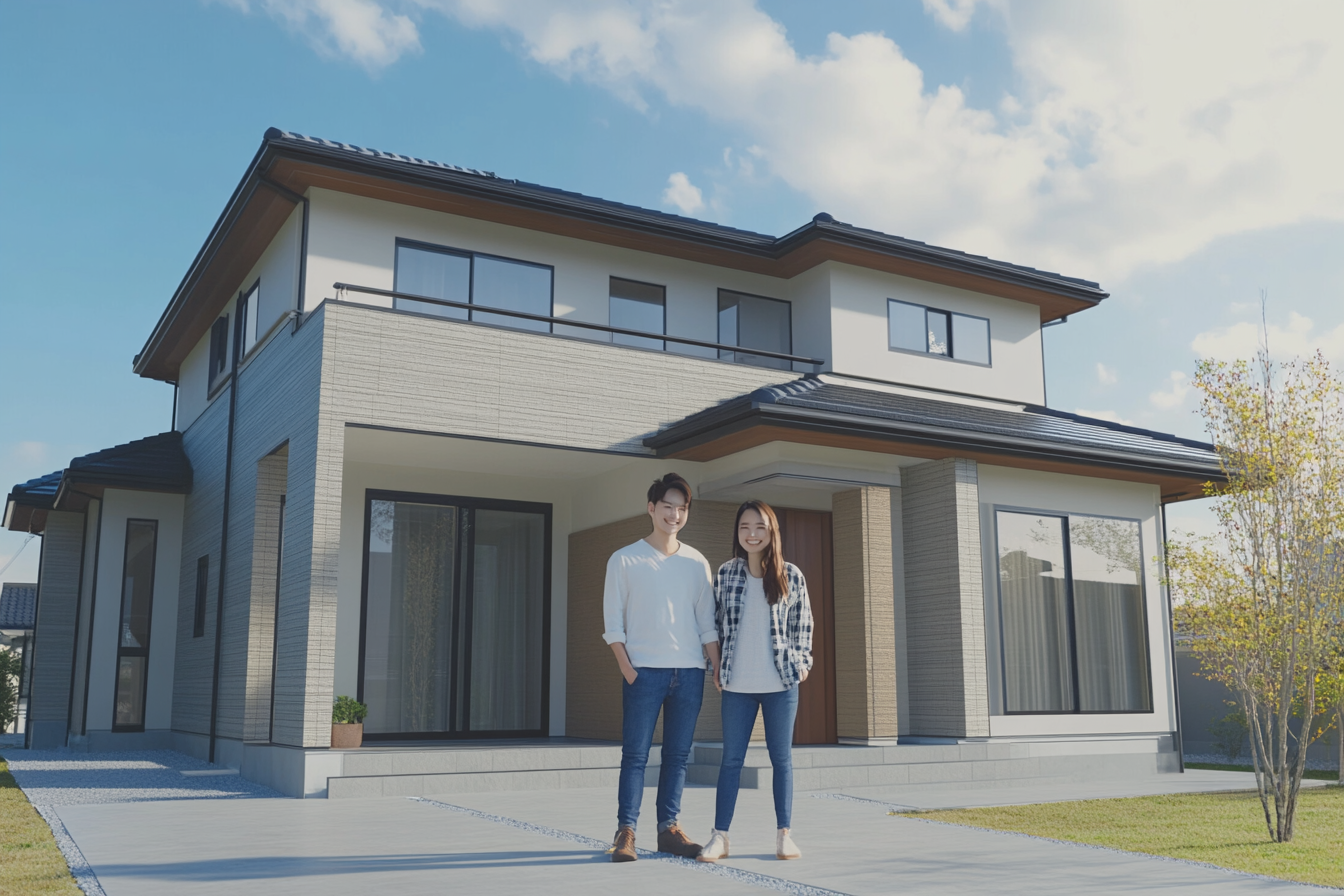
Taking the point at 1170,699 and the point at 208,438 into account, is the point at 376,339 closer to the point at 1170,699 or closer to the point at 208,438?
Answer: the point at 208,438

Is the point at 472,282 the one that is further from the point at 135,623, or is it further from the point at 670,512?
the point at 670,512

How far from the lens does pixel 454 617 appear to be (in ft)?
40.3

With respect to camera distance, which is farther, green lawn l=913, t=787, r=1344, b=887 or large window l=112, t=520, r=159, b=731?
large window l=112, t=520, r=159, b=731

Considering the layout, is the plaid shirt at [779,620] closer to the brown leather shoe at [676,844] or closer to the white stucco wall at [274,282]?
the brown leather shoe at [676,844]

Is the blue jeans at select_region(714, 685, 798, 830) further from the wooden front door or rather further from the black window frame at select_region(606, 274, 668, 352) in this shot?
the black window frame at select_region(606, 274, 668, 352)

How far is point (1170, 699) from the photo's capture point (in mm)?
12312

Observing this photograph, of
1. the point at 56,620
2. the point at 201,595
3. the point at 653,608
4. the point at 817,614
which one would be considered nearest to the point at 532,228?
the point at 817,614

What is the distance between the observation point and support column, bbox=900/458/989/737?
36.1 feet

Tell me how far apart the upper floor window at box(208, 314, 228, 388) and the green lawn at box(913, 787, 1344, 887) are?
10892mm

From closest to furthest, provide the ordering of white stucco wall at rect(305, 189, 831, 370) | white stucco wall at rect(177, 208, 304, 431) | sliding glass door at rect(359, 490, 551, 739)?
white stucco wall at rect(305, 189, 831, 370), white stucco wall at rect(177, 208, 304, 431), sliding glass door at rect(359, 490, 551, 739)

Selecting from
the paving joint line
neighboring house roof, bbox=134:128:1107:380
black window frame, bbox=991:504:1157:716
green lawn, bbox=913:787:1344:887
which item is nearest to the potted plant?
the paving joint line

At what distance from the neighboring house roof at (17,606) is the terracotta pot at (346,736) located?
1513cm

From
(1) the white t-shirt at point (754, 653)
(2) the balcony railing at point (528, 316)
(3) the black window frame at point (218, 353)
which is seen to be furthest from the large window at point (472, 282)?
(1) the white t-shirt at point (754, 653)

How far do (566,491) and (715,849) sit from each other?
837 centimetres
